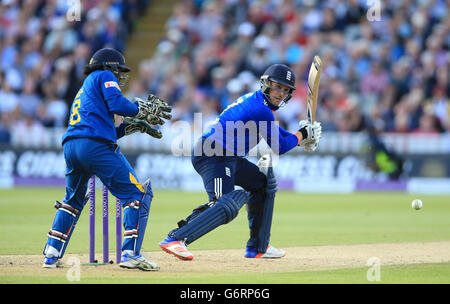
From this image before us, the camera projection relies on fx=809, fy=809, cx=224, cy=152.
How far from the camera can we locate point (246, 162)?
8.40 metres

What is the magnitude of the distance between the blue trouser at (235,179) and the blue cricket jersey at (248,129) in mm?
156

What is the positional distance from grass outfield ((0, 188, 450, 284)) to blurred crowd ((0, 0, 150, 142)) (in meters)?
2.70

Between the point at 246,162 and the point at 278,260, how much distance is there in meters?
1.06

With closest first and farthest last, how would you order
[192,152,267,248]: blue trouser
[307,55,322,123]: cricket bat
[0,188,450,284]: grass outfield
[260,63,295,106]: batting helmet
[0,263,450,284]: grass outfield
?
[0,263,450,284]: grass outfield
[0,188,450,284]: grass outfield
[192,152,267,248]: blue trouser
[260,63,295,106]: batting helmet
[307,55,322,123]: cricket bat

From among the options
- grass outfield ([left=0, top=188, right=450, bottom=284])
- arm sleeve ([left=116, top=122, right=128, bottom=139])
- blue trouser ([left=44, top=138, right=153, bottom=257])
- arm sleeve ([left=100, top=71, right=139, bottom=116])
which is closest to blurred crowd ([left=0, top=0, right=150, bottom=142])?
grass outfield ([left=0, top=188, right=450, bottom=284])

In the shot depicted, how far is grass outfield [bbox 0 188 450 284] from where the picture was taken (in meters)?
7.04

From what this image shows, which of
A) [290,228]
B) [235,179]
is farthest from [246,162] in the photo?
[290,228]

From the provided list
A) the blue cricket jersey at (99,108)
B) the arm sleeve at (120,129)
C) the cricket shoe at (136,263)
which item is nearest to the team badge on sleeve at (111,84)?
the blue cricket jersey at (99,108)

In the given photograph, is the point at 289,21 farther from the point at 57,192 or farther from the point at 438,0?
the point at 57,192

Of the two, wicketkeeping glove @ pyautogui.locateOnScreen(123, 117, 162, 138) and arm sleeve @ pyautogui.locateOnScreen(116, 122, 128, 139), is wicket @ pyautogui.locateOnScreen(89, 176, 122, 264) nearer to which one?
arm sleeve @ pyautogui.locateOnScreen(116, 122, 128, 139)

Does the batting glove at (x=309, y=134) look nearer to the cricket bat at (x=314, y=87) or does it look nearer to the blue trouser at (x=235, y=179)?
the cricket bat at (x=314, y=87)

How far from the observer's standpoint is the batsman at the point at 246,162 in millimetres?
7660

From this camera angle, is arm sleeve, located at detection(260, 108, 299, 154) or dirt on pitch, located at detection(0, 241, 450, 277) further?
arm sleeve, located at detection(260, 108, 299, 154)

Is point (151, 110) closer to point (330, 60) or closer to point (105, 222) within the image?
point (105, 222)
